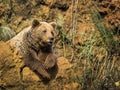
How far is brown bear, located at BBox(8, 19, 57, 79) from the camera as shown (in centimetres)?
816

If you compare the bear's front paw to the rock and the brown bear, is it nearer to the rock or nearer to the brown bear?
the brown bear

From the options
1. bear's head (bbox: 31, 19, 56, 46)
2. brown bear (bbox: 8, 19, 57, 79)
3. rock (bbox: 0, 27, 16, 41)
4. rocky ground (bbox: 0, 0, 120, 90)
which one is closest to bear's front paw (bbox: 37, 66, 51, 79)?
brown bear (bbox: 8, 19, 57, 79)

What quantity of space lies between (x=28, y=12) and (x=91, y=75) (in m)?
2.52

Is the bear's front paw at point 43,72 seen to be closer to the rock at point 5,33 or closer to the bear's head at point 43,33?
the bear's head at point 43,33

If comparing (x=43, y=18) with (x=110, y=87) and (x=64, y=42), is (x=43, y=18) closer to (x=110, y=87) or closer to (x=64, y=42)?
(x=64, y=42)

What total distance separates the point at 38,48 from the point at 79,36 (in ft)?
7.40

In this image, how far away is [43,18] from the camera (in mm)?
10766

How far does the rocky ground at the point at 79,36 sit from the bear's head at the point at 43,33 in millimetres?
512

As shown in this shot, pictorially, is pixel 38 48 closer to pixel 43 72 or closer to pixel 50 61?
pixel 50 61

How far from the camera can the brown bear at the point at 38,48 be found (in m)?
8.16

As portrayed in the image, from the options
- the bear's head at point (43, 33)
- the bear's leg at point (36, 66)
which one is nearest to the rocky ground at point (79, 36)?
the bear's leg at point (36, 66)

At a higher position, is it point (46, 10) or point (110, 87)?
point (46, 10)

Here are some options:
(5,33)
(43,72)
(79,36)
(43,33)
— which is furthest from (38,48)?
(79,36)

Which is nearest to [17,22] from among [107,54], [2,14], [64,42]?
[2,14]
